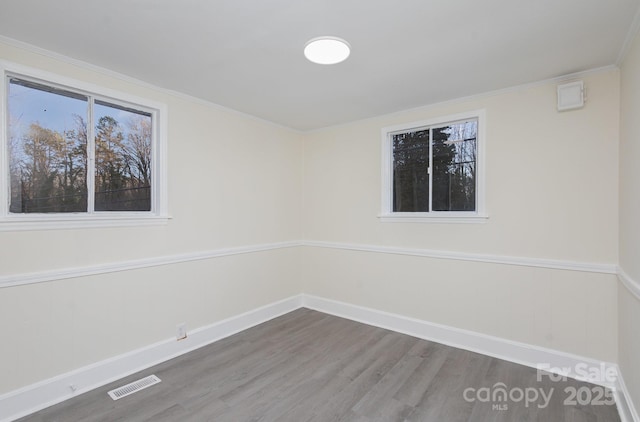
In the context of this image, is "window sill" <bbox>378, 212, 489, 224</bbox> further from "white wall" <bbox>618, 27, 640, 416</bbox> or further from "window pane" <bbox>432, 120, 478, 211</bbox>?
"white wall" <bbox>618, 27, 640, 416</bbox>

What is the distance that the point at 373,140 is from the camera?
12.4ft

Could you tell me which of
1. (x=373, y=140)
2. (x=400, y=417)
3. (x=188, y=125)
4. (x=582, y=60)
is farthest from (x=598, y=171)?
(x=188, y=125)

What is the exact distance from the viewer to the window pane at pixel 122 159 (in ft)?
8.39

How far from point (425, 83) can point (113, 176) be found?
286cm

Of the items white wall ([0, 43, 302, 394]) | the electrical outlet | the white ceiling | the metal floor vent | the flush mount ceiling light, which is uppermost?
the white ceiling

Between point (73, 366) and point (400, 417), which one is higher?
point (73, 366)

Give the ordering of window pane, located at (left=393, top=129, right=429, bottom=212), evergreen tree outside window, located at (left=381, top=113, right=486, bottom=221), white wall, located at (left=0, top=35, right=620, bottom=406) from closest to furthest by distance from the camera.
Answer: white wall, located at (left=0, top=35, right=620, bottom=406) < evergreen tree outside window, located at (left=381, top=113, right=486, bottom=221) < window pane, located at (left=393, top=129, right=429, bottom=212)

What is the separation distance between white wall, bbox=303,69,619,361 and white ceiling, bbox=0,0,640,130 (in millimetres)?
351

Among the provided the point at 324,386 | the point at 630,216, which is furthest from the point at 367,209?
the point at 630,216

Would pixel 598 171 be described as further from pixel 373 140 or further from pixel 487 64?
pixel 373 140

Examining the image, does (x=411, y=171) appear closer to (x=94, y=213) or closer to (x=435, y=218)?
A: (x=435, y=218)

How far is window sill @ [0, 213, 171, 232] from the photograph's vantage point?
209 cm

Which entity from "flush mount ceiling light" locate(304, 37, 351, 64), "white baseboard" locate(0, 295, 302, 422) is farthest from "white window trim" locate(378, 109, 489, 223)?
"white baseboard" locate(0, 295, 302, 422)

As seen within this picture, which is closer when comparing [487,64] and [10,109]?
[10,109]
